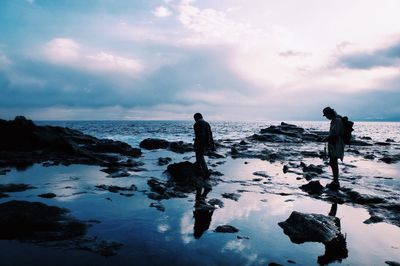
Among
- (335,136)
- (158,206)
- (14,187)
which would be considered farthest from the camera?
(335,136)

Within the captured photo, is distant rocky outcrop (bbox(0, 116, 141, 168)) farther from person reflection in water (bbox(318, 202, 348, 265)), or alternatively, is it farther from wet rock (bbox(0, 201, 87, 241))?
person reflection in water (bbox(318, 202, 348, 265))

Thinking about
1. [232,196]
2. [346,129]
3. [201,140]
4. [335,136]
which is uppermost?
[346,129]

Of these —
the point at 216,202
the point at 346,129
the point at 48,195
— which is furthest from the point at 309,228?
the point at 48,195

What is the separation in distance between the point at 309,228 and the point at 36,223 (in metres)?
6.15

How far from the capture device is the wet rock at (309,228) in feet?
21.9

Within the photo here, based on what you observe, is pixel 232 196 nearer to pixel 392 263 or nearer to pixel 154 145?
pixel 392 263

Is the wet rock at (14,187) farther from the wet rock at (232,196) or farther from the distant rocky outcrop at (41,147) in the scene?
the distant rocky outcrop at (41,147)

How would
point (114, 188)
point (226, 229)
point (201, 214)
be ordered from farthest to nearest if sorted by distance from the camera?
1. point (114, 188)
2. point (201, 214)
3. point (226, 229)

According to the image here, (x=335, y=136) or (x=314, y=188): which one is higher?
(x=335, y=136)

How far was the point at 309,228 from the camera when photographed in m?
6.93

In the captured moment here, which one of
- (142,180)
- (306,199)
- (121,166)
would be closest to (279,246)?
(306,199)

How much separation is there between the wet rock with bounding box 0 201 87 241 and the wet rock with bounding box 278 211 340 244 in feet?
15.2

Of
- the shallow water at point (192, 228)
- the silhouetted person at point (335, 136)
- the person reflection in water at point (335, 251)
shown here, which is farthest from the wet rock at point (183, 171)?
the person reflection in water at point (335, 251)

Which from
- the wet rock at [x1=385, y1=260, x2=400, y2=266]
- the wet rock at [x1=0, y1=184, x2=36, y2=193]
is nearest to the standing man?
the wet rock at [x1=0, y1=184, x2=36, y2=193]
